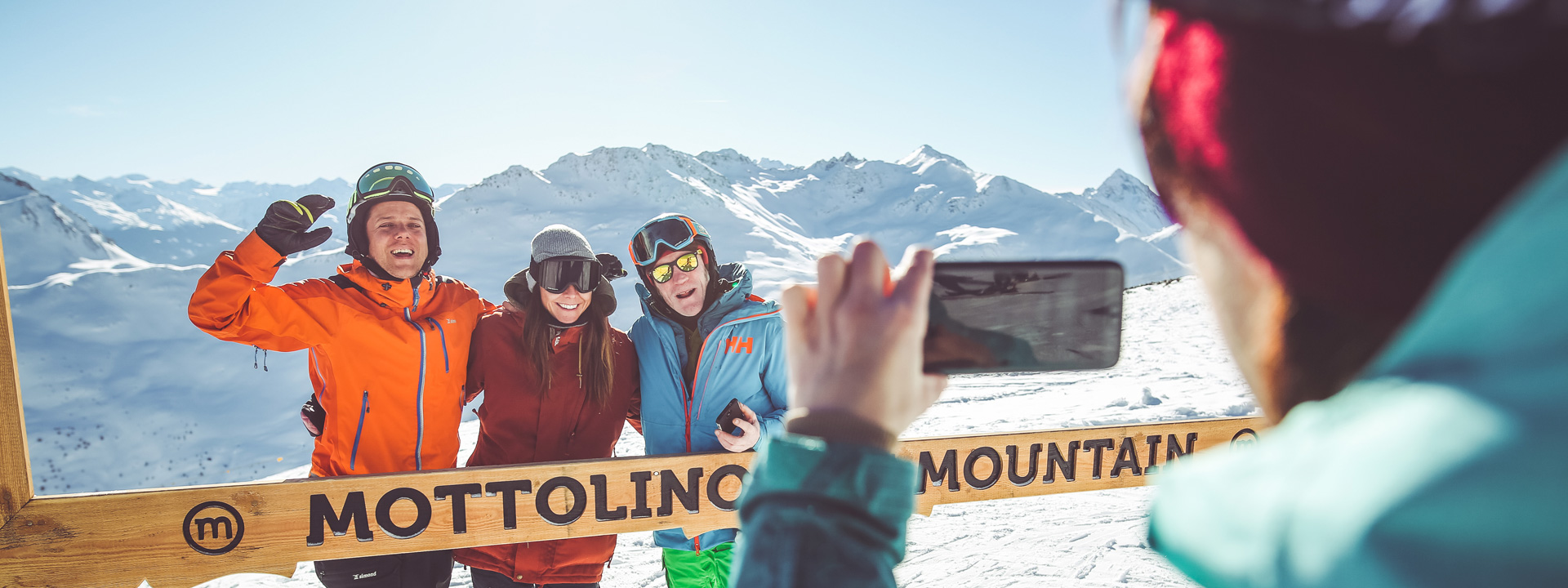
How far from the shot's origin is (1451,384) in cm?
30

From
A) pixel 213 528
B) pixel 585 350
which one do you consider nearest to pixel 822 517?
pixel 585 350

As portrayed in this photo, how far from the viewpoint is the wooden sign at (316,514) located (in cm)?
258

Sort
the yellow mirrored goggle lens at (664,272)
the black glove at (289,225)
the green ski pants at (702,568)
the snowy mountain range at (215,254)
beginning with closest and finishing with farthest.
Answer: the black glove at (289,225) < the green ski pants at (702,568) < the yellow mirrored goggle lens at (664,272) < the snowy mountain range at (215,254)

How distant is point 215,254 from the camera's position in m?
6.44

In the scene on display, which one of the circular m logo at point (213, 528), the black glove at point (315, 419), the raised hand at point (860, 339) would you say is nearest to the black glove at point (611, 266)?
the black glove at point (315, 419)

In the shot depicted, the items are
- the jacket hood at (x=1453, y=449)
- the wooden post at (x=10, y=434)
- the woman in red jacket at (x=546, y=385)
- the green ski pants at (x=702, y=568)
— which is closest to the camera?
the jacket hood at (x=1453, y=449)

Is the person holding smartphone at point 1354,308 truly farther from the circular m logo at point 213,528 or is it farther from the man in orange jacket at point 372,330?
the circular m logo at point 213,528

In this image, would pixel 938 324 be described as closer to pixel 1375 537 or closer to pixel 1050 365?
pixel 1050 365

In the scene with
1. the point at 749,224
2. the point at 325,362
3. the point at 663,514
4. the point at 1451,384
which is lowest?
the point at 663,514

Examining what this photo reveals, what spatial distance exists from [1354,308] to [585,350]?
A: 2870mm

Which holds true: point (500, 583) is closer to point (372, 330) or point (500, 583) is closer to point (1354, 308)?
point (372, 330)

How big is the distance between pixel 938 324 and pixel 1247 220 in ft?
1.67

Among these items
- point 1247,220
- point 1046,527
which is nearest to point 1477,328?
→ point 1247,220

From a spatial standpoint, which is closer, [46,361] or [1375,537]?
[1375,537]
